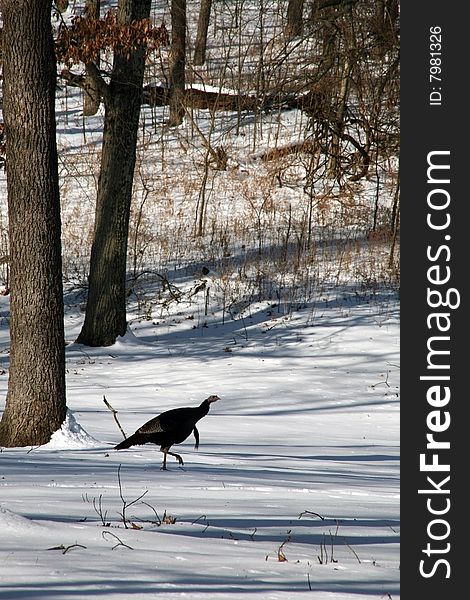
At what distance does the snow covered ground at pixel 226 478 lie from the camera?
3621 mm

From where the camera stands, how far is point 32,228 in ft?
27.3

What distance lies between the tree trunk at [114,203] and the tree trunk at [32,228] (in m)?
6.36

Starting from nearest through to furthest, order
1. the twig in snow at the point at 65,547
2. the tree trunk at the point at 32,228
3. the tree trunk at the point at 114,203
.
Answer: the twig in snow at the point at 65,547, the tree trunk at the point at 32,228, the tree trunk at the point at 114,203

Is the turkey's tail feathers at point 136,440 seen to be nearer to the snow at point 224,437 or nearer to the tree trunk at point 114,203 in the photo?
the snow at point 224,437

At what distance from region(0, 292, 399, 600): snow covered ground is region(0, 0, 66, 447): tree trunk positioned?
0.36 m

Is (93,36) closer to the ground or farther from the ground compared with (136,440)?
farther from the ground

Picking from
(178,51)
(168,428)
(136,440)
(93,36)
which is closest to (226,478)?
(168,428)

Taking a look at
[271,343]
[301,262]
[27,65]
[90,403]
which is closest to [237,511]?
[27,65]

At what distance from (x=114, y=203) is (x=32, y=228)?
6872 millimetres

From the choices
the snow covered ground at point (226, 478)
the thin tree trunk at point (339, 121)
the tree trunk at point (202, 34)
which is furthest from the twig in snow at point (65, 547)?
the tree trunk at point (202, 34)

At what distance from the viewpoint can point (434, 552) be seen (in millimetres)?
3953

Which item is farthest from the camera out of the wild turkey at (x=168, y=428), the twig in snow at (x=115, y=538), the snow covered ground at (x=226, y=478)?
the wild turkey at (x=168, y=428)

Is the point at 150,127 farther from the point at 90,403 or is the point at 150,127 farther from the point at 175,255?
the point at 90,403

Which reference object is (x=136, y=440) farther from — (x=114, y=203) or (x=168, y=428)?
(x=114, y=203)
